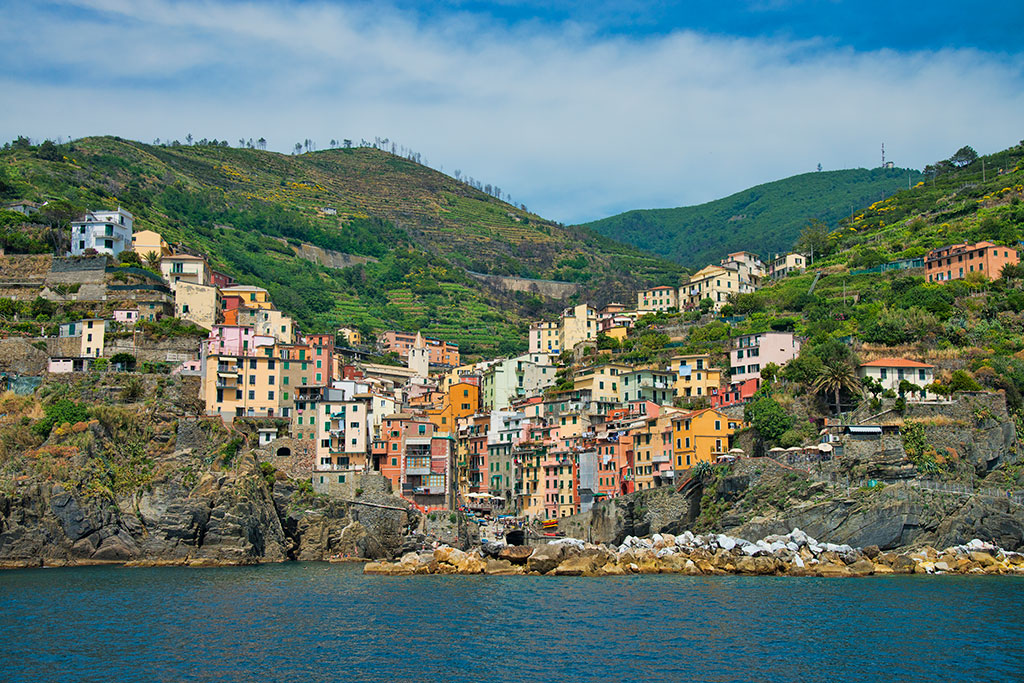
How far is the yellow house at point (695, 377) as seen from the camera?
8056cm

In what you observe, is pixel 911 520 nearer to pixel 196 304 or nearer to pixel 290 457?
pixel 290 457

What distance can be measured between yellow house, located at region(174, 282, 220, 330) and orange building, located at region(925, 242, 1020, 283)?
61269 mm

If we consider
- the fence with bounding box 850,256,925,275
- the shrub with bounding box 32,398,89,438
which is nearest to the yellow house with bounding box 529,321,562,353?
the fence with bounding box 850,256,925,275

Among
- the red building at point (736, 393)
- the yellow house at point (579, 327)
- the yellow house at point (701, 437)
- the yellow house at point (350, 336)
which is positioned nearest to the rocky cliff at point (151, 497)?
the yellow house at point (701, 437)

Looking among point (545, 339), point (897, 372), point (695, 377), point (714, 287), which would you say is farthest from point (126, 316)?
point (897, 372)

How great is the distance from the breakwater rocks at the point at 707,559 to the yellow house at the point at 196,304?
32.9 metres

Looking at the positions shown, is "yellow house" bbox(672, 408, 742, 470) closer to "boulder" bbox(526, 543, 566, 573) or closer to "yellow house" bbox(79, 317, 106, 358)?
"boulder" bbox(526, 543, 566, 573)

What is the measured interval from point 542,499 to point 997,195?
67.6 meters

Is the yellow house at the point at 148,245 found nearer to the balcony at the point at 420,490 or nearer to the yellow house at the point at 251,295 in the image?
the yellow house at the point at 251,295

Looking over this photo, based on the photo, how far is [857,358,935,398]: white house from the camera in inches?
2687

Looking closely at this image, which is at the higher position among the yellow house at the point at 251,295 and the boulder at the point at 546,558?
the yellow house at the point at 251,295

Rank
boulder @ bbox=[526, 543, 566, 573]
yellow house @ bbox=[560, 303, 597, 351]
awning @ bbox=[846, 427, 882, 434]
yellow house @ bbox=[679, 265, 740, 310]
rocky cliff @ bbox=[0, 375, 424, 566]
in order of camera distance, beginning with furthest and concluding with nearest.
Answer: yellow house @ bbox=[560, 303, 597, 351]
yellow house @ bbox=[679, 265, 740, 310]
rocky cliff @ bbox=[0, 375, 424, 566]
awning @ bbox=[846, 427, 882, 434]
boulder @ bbox=[526, 543, 566, 573]

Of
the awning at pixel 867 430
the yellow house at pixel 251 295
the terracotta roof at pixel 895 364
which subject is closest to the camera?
the awning at pixel 867 430

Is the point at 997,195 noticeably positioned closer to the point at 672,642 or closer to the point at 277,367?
the point at 277,367
